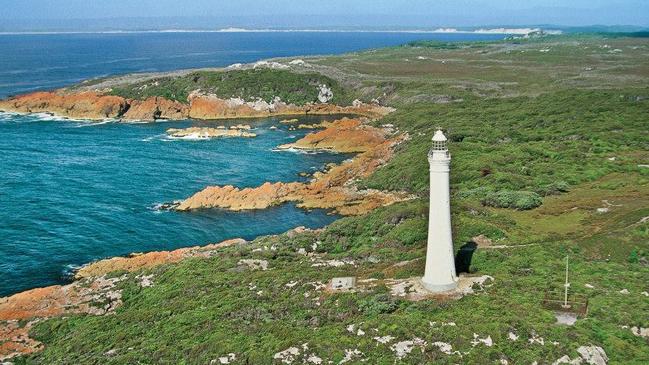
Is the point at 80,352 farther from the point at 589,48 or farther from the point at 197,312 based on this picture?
the point at 589,48

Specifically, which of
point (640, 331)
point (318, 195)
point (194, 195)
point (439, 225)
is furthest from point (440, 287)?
point (194, 195)

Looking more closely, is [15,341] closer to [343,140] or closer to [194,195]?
[194,195]

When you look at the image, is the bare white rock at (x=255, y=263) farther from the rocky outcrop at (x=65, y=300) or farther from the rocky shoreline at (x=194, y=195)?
the rocky shoreline at (x=194, y=195)

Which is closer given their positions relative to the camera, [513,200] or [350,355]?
[350,355]

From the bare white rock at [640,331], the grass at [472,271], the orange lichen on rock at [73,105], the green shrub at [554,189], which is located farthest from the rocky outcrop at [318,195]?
the orange lichen on rock at [73,105]

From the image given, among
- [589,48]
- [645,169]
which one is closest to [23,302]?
[645,169]

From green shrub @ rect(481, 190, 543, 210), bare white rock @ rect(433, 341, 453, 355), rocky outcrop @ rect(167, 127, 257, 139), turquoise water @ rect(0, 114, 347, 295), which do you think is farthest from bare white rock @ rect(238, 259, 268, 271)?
rocky outcrop @ rect(167, 127, 257, 139)
